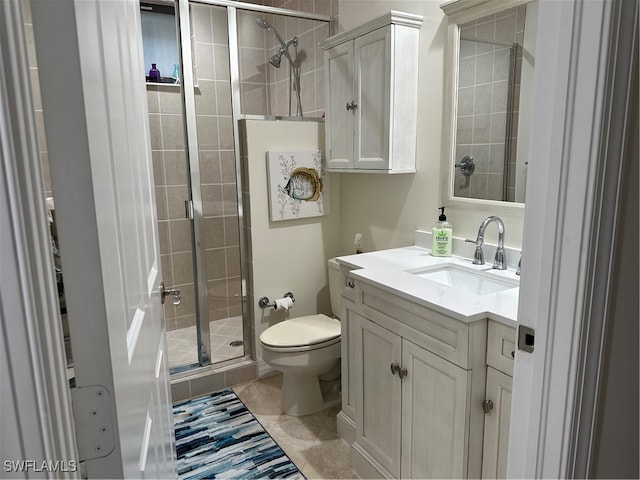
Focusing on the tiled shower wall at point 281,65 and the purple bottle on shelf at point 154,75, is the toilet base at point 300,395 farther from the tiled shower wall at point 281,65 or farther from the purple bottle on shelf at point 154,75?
the purple bottle on shelf at point 154,75

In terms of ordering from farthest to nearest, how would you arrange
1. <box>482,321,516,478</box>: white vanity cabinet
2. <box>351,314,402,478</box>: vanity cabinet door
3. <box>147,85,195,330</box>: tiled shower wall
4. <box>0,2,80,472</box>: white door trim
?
1. <box>147,85,195,330</box>: tiled shower wall
2. <box>351,314,402,478</box>: vanity cabinet door
3. <box>482,321,516,478</box>: white vanity cabinet
4. <box>0,2,80,472</box>: white door trim

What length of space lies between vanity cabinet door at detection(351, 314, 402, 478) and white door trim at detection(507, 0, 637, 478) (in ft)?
2.54

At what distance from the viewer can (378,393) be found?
1.74 metres

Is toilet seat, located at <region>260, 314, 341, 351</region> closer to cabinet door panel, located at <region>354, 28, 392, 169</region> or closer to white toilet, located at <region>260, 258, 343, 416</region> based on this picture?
white toilet, located at <region>260, 258, 343, 416</region>

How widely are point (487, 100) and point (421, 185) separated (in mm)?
506

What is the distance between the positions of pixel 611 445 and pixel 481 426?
0.58 m

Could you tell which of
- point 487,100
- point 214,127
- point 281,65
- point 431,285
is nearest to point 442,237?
point 431,285

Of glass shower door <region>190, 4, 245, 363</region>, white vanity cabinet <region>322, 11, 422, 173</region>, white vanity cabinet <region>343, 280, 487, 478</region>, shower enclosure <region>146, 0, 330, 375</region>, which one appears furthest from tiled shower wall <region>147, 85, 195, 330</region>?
white vanity cabinet <region>343, 280, 487, 478</region>

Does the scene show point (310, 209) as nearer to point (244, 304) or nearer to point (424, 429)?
point (244, 304)

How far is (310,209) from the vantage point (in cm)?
268

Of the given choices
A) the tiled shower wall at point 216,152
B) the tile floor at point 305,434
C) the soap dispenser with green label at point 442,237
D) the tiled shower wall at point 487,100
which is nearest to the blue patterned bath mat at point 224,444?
the tile floor at point 305,434

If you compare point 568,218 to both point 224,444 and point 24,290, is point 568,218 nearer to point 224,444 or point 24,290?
point 24,290

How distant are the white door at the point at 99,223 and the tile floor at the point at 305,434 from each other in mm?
1225

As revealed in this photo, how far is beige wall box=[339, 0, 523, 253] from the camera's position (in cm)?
197
